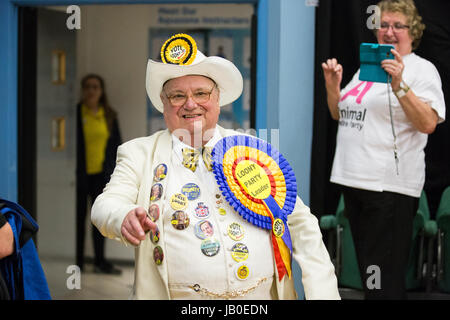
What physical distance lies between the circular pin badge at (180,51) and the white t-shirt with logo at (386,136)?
1.47 meters

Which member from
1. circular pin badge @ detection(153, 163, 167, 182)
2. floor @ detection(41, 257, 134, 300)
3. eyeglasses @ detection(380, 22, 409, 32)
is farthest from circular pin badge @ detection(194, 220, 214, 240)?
floor @ detection(41, 257, 134, 300)

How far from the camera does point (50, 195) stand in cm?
541

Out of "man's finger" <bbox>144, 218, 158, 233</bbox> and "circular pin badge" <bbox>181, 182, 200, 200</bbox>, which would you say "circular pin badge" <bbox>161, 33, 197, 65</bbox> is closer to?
"circular pin badge" <bbox>181, 182, 200, 200</bbox>

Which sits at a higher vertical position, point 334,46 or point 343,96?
point 334,46

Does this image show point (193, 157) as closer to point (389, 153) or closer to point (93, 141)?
point (389, 153)

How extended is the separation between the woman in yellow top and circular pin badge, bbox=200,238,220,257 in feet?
11.6

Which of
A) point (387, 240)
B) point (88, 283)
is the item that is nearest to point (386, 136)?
point (387, 240)

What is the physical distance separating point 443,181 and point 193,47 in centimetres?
213

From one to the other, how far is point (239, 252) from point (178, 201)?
259mm

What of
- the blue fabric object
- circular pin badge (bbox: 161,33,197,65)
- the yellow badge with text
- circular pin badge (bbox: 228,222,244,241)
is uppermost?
circular pin badge (bbox: 161,33,197,65)

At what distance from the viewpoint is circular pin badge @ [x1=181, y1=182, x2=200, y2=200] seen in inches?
78.5
